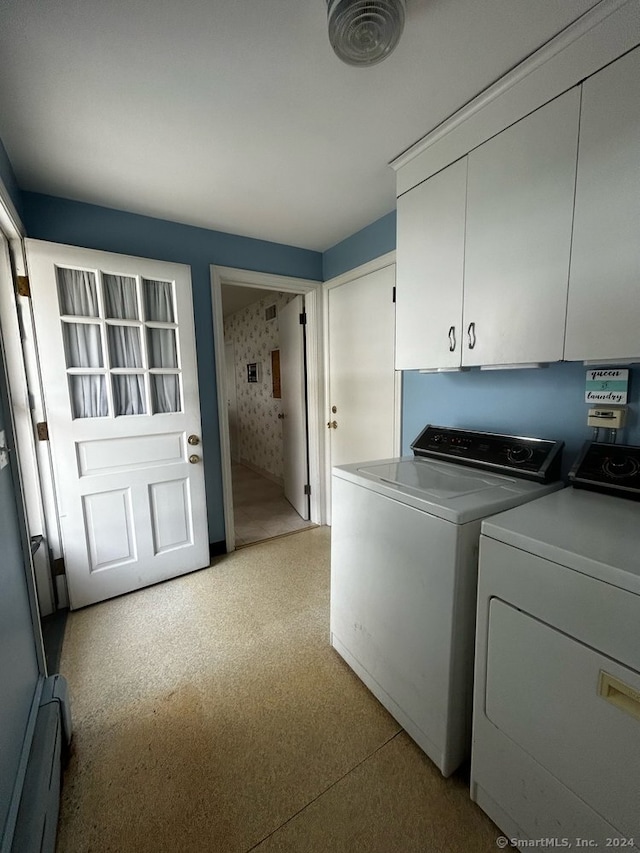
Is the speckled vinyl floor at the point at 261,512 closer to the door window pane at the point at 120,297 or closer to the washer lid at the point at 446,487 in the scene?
the washer lid at the point at 446,487

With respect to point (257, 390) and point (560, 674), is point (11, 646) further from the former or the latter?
point (257, 390)

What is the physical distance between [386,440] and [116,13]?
7.25 feet

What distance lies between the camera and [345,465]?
1529mm

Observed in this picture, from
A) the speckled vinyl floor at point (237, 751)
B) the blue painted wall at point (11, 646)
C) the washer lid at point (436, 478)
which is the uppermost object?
the washer lid at point (436, 478)

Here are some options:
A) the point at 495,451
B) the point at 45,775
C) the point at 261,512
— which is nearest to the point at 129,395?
the point at 45,775

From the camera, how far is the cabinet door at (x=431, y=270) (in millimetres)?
1459

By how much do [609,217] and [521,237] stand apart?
262 mm

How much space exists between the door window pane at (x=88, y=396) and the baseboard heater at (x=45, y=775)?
131 centimetres

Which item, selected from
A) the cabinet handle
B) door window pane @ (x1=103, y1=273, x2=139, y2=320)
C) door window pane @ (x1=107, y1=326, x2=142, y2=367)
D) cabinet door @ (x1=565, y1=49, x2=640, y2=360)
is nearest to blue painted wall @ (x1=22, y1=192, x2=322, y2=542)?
door window pane @ (x1=103, y1=273, x2=139, y2=320)

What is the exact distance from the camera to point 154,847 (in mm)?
976

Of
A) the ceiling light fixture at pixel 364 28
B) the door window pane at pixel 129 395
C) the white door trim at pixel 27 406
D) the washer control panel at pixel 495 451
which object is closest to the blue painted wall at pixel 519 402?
the washer control panel at pixel 495 451

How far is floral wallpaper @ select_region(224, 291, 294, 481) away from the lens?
436cm

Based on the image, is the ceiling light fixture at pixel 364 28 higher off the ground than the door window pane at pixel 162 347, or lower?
higher

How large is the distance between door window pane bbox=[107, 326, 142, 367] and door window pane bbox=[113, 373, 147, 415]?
8cm
